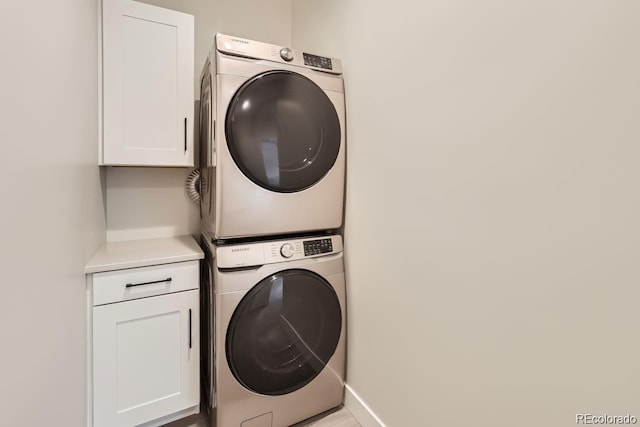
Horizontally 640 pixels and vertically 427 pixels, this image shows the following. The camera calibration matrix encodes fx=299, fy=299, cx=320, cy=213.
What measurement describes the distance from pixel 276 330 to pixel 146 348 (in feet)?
1.97

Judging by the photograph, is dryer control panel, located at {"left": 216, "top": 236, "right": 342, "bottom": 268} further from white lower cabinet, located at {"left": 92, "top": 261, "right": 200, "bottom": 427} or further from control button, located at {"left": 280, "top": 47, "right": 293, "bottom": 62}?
control button, located at {"left": 280, "top": 47, "right": 293, "bottom": 62}

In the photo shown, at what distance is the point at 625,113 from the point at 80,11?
179 centimetres

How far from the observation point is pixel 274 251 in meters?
1.45

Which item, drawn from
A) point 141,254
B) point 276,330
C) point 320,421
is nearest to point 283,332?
point 276,330

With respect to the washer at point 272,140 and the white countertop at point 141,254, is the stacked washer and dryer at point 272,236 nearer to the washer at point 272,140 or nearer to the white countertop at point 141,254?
the washer at point 272,140

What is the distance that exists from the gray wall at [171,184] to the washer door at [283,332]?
0.85 metres

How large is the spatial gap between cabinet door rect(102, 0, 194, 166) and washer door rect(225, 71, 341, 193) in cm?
50

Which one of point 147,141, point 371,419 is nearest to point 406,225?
point 371,419

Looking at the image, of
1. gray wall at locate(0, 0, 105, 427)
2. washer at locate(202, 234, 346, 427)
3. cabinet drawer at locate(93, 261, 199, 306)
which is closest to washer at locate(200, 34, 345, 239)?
washer at locate(202, 234, 346, 427)

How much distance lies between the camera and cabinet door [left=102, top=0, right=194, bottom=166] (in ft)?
4.85

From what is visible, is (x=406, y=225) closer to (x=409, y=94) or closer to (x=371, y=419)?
(x=409, y=94)

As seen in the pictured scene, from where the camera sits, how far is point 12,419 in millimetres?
656

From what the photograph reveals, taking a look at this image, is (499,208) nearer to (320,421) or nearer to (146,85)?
(320,421)

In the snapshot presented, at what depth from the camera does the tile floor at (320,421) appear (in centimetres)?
158
